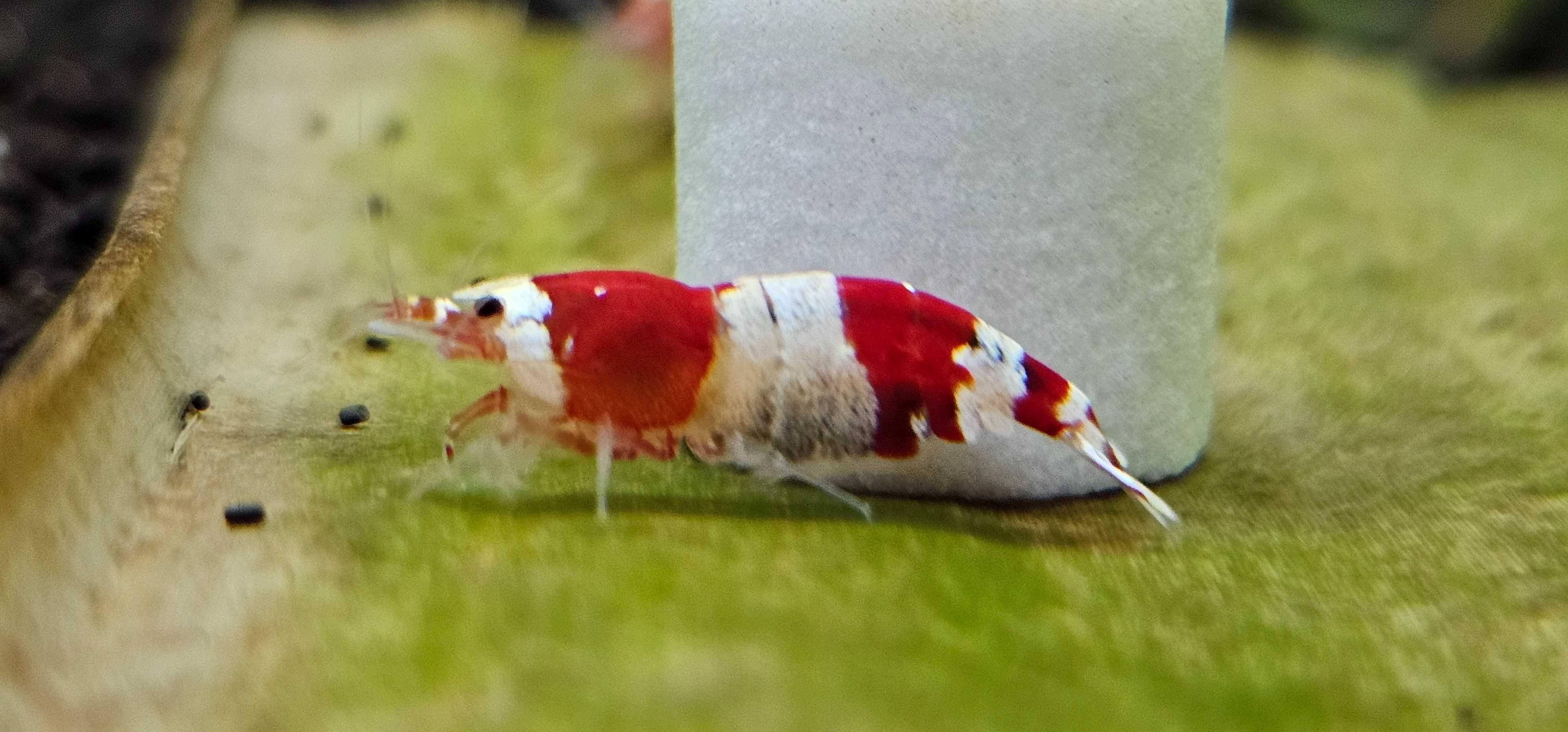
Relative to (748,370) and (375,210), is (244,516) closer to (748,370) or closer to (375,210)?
(748,370)

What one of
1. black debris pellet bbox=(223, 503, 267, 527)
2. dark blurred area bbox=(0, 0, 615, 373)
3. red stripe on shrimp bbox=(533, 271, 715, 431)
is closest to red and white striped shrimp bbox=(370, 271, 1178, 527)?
red stripe on shrimp bbox=(533, 271, 715, 431)

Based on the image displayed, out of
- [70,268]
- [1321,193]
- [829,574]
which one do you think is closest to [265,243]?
[70,268]

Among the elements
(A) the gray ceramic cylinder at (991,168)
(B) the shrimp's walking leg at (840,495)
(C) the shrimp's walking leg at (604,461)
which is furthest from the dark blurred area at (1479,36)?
(C) the shrimp's walking leg at (604,461)

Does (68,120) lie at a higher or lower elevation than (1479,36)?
higher

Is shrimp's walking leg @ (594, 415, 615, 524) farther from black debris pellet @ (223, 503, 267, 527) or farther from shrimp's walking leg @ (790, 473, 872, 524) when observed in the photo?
black debris pellet @ (223, 503, 267, 527)

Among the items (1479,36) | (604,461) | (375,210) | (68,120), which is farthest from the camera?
(1479,36)

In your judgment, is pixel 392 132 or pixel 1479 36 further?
pixel 1479 36

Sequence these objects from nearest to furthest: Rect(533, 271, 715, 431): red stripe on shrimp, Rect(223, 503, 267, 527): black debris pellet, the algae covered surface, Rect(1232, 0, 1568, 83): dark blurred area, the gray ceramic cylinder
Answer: the algae covered surface < Rect(223, 503, 267, 527): black debris pellet < Rect(533, 271, 715, 431): red stripe on shrimp < the gray ceramic cylinder < Rect(1232, 0, 1568, 83): dark blurred area

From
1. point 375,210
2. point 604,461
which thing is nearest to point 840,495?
point 604,461
